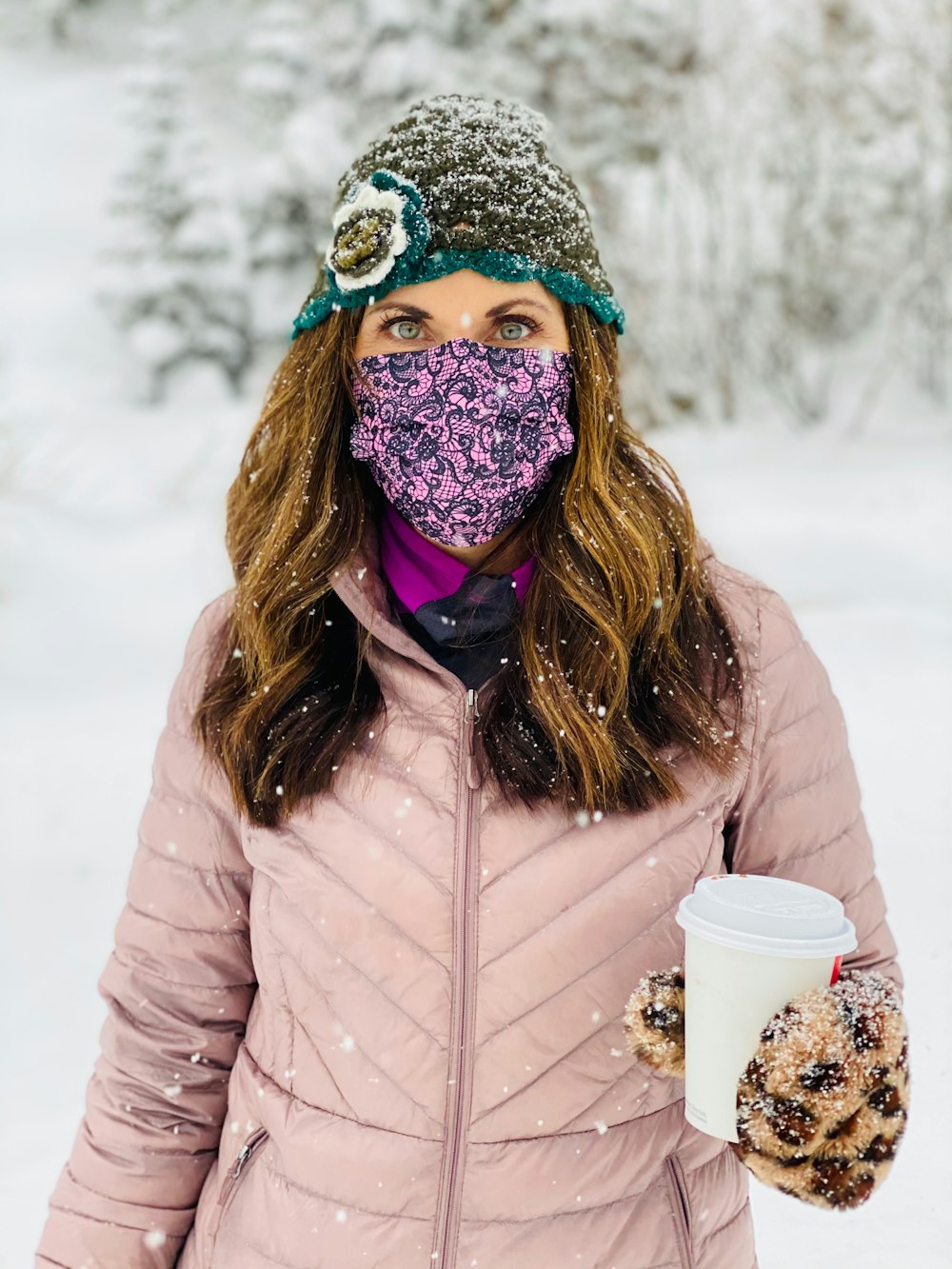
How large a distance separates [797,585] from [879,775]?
7.96 feet

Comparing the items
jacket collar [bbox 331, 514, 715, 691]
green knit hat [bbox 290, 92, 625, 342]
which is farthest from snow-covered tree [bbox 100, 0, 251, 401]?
jacket collar [bbox 331, 514, 715, 691]

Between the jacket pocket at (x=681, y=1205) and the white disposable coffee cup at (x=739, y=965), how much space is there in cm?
22

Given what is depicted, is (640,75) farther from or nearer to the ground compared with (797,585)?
farther from the ground

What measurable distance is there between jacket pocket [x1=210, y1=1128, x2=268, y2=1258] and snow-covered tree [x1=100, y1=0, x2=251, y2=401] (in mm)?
15236

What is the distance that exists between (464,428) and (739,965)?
876 millimetres

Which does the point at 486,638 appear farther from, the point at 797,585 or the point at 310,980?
the point at 797,585

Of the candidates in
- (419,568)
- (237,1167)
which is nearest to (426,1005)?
(237,1167)

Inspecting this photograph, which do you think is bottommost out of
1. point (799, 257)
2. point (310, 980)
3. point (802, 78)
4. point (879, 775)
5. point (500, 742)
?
point (879, 775)

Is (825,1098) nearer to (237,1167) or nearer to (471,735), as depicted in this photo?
(471,735)

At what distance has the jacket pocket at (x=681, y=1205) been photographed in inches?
54.7

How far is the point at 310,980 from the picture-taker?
146 cm

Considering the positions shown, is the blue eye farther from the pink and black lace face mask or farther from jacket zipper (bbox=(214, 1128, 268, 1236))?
jacket zipper (bbox=(214, 1128, 268, 1236))

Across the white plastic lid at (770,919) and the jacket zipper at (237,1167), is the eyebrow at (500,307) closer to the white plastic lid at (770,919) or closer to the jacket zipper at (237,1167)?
the white plastic lid at (770,919)

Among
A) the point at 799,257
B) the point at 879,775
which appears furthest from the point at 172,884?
the point at 799,257
